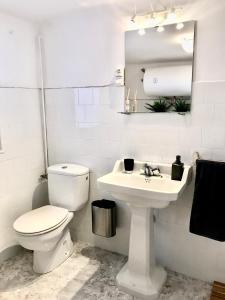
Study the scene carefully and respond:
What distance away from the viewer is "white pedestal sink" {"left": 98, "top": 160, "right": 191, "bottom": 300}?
67.4 inches

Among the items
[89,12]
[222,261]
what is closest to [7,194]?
[89,12]

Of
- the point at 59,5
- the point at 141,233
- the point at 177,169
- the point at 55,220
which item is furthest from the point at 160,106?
the point at 55,220

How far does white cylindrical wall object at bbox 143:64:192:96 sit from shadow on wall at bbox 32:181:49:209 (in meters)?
1.43

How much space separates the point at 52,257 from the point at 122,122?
127 cm

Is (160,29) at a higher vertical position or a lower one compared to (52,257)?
higher

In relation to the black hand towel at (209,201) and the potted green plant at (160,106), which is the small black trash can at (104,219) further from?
the potted green plant at (160,106)

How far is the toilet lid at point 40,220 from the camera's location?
1881 mm

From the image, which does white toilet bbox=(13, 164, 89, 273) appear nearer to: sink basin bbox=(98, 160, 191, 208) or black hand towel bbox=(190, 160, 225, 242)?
sink basin bbox=(98, 160, 191, 208)

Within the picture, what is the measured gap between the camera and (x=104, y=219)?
7.04ft

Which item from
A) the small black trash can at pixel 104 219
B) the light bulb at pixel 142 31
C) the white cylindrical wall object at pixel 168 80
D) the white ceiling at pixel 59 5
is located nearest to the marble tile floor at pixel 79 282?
the small black trash can at pixel 104 219

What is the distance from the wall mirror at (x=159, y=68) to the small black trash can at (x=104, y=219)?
85 cm

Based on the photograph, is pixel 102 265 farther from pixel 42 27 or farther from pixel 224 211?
pixel 42 27

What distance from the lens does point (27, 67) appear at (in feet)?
7.45

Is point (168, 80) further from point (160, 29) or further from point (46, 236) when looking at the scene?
point (46, 236)
